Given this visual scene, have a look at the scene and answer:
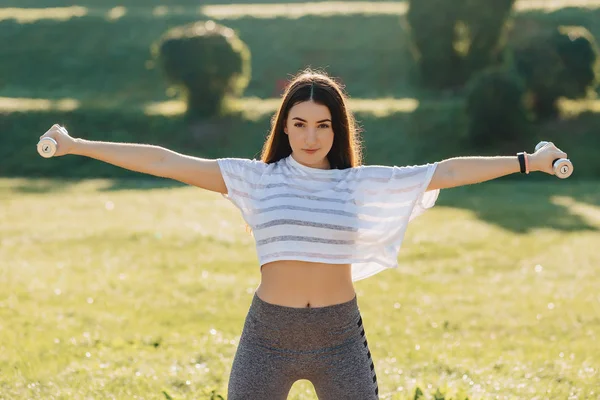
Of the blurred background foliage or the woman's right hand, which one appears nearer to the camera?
the woman's right hand

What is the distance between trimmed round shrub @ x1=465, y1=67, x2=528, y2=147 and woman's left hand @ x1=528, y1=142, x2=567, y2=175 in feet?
66.4

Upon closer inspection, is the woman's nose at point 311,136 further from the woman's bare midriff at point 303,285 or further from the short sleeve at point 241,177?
the woman's bare midriff at point 303,285

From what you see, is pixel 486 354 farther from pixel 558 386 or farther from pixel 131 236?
pixel 131 236

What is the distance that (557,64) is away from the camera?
25078 millimetres

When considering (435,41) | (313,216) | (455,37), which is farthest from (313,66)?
(313,216)

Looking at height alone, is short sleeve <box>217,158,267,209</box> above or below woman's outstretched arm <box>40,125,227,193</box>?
below

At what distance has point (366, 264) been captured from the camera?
168 inches

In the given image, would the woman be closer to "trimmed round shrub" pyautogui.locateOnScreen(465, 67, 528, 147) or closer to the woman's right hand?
the woman's right hand

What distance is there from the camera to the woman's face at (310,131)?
159 inches

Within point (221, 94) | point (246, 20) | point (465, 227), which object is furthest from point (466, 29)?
point (465, 227)

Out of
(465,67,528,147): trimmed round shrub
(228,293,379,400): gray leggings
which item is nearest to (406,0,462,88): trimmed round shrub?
(465,67,528,147): trimmed round shrub

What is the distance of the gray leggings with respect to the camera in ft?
12.6

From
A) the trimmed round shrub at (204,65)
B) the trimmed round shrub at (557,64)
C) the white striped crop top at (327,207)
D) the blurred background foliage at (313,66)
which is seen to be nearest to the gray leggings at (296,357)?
the white striped crop top at (327,207)

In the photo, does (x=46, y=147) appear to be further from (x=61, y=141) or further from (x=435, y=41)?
(x=435, y=41)
